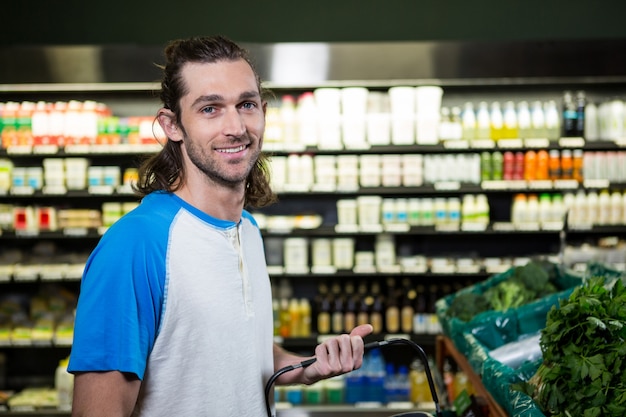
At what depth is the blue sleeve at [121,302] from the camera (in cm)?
137

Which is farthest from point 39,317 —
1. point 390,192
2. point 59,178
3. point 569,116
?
point 569,116

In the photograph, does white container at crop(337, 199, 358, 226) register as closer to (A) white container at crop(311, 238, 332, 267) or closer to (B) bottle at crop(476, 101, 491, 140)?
(A) white container at crop(311, 238, 332, 267)

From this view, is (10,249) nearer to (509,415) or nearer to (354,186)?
(354,186)

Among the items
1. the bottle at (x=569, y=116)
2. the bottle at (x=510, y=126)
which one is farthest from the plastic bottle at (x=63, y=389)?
the bottle at (x=569, y=116)

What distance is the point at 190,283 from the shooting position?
152cm

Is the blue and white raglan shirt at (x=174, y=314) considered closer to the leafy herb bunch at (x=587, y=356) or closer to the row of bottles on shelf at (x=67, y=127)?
the leafy herb bunch at (x=587, y=356)

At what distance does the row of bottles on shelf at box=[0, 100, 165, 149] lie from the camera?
5.23 metres

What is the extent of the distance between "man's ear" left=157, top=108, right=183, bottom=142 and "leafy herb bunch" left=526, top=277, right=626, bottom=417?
109 cm

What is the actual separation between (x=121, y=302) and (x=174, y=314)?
129 millimetres

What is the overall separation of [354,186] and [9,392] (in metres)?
3.08

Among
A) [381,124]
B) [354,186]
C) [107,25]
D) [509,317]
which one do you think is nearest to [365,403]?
[354,186]

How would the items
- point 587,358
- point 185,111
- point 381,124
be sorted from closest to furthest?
1. point 185,111
2. point 587,358
3. point 381,124

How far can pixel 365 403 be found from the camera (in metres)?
5.24

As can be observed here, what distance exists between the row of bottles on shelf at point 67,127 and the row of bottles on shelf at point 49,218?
48 cm
